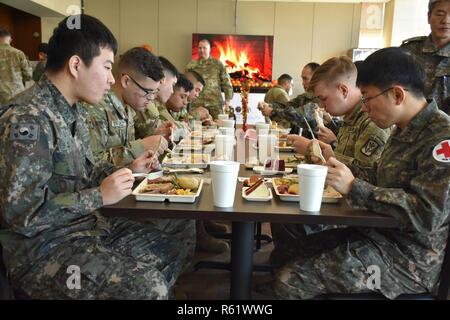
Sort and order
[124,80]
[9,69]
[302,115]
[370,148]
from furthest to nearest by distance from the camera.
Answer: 1. [9,69]
2. [302,115]
3. [124,80]
4. [370,148]

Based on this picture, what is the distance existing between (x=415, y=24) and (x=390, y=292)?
7.16 m

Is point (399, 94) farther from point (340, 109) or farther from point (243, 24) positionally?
point (243, 24)

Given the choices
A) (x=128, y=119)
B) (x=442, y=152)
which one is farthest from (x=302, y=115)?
(x=442, y=152)

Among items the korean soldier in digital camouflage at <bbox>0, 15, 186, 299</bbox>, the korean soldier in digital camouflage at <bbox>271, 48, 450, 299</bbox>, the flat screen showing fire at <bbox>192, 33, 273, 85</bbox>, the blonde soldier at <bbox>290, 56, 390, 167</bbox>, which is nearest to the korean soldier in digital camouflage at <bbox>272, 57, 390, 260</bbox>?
the blonde soldier at <bbox>290, 56, 390, 167</bbox>

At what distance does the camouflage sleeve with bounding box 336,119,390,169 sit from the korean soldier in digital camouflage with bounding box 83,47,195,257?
2.87ft

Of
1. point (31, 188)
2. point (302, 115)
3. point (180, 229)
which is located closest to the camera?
point (31, 188)

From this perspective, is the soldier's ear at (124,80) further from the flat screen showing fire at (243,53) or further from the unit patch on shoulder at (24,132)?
the flat screen showing fire at (243,53)

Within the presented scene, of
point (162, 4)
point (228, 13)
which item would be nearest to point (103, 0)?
point (162, 4)

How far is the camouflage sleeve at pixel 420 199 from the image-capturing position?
114 centimetres

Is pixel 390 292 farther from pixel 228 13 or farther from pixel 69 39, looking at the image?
pixel 228 13

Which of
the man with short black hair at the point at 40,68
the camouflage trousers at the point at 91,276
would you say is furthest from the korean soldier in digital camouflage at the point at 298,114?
the camouflage trousers at the point at 91,276

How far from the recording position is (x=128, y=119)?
2373 mm

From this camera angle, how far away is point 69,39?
130 centimetres

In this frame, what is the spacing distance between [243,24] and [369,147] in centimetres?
712
